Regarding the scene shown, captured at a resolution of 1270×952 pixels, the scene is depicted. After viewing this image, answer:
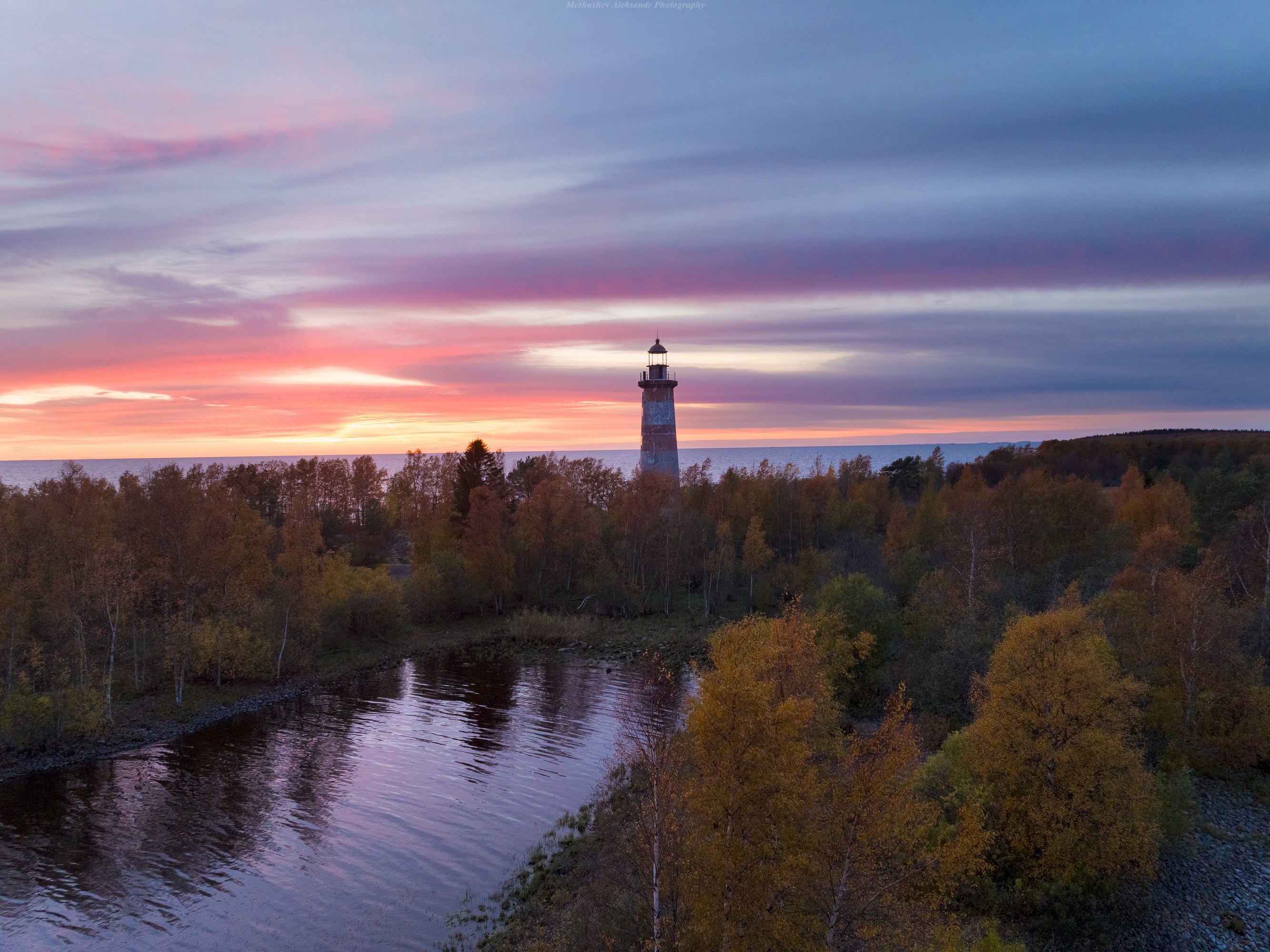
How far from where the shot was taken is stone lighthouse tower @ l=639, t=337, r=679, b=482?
75.8 m

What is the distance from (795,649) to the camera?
24484 millimetres

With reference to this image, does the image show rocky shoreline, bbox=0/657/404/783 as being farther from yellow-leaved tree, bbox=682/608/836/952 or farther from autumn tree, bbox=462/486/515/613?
yellow-leaved tree, bbox=682/608/836/952

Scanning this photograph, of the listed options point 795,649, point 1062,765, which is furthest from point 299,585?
point 1062,765

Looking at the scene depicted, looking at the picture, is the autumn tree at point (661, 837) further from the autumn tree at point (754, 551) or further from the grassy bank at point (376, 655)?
the autumn tree at point (754, 551)

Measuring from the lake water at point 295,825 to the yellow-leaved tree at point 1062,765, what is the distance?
16332mm

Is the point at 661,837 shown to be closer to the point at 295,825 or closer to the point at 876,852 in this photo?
the point at 876,852

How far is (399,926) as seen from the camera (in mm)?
23469

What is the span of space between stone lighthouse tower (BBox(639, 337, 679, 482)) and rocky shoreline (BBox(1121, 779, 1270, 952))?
52.9 metres

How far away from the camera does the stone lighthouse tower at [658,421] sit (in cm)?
7575

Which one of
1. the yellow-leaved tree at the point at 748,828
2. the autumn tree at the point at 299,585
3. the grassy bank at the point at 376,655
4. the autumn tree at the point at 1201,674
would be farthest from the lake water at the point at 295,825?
the autumn tree at the point at 1201,674

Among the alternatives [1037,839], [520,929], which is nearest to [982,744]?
[1037,839]

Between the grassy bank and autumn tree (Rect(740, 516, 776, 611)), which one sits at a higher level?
autumn tree (Rect(740, 516, 776, 611))

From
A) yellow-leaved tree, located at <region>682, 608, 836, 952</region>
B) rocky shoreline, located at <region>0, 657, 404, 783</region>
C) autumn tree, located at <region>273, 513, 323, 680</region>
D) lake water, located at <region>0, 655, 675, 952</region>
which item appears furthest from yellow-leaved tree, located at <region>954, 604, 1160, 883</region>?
autumn tree, located at <region>273, 513, 323, 680</region>

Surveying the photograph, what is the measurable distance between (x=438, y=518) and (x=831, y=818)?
6706cm
